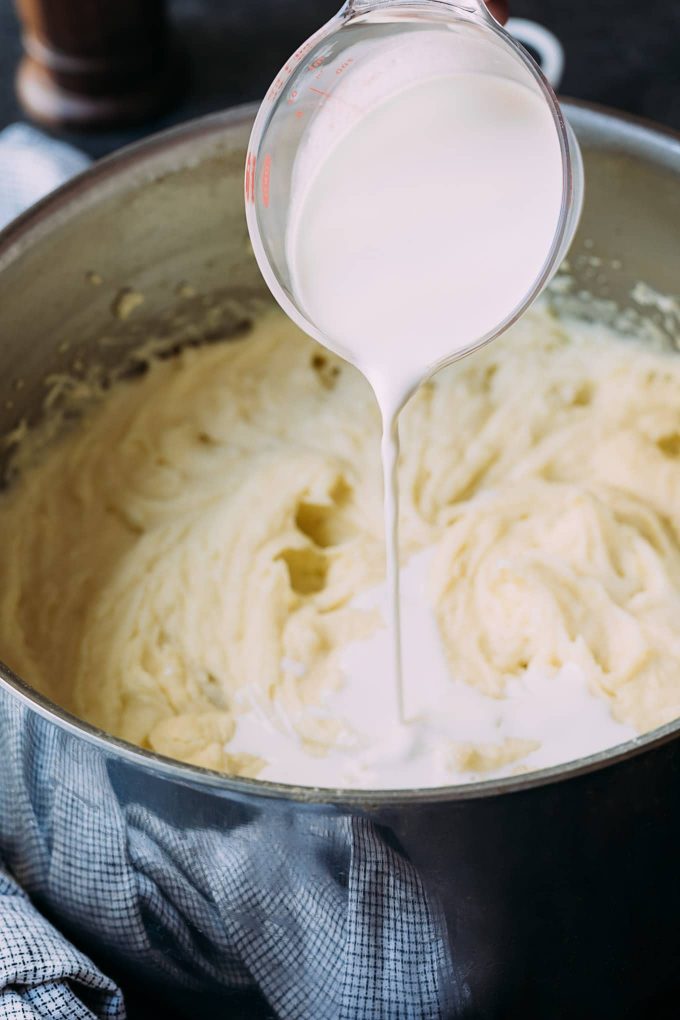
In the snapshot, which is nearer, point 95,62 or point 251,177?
point 251,177

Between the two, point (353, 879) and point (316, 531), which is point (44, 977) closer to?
point (353, 879)

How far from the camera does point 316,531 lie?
1.86 metres

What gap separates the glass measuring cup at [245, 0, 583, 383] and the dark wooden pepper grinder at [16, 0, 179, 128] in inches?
44.3

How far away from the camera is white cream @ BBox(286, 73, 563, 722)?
130 cm

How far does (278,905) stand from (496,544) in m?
0.70

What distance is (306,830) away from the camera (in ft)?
3.60

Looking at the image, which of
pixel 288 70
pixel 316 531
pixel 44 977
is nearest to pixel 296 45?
pixel 316 531

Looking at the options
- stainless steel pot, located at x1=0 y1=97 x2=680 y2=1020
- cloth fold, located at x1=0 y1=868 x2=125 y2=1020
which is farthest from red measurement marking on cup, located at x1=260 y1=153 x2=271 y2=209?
cloth fold, located at x1=0 y1=868 x2=125 y2=1020

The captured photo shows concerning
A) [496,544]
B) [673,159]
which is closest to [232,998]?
[496,544]

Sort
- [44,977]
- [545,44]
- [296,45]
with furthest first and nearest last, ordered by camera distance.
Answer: [296,45]
[545,44]
[44,977]

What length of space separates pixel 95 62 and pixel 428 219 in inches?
50.9

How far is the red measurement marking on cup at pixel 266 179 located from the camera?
135 cm

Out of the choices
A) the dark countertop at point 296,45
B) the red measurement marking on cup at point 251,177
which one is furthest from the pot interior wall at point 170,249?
the dark countertop at point 296,45

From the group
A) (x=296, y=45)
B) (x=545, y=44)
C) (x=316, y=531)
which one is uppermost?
(x=545, y=44)
